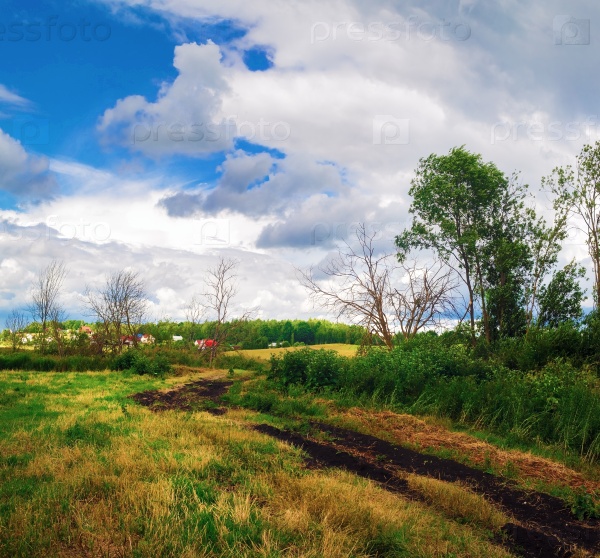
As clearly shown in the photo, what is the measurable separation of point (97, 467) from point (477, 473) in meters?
6.56

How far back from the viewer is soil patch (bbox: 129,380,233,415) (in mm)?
14797

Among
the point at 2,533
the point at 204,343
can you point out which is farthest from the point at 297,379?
the point at 204,343

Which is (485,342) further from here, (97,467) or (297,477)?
(97,467)

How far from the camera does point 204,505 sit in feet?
18.6

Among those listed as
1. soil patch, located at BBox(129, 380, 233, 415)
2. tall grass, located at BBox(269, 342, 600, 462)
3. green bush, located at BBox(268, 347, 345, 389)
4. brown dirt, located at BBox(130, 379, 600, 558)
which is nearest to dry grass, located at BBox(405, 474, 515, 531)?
brown dirt, located at BBox(130, 379, 600, 558)

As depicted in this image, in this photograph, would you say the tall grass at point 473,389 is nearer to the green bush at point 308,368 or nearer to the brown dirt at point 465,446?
the green bush at point 308,368

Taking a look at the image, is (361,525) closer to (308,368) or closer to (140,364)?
(308,368)

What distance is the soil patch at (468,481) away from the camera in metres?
5.94

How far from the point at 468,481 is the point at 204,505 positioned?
4.85 meters

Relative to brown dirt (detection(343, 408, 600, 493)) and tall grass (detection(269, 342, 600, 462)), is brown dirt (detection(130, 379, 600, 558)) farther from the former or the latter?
tall grass (detection(269, 342, 600, 462))

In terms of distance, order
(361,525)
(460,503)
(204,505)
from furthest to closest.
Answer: (460,503) → (204,505) → (361,525)

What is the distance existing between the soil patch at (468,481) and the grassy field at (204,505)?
45 cm

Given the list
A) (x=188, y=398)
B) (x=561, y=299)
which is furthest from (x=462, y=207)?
(x=188, y=398)

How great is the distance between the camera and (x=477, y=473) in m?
8.73
